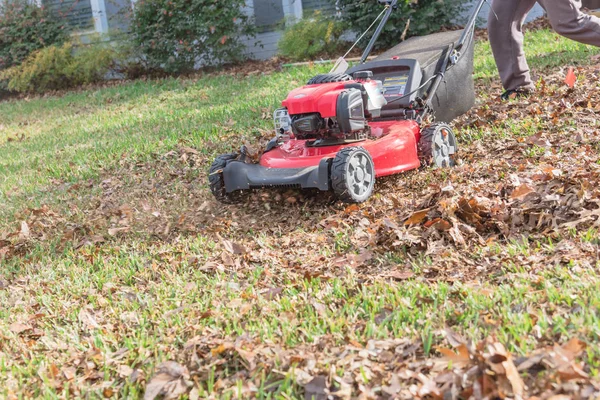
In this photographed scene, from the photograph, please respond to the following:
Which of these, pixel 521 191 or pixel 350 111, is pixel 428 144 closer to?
pixel 350 111

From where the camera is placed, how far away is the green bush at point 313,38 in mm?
10445

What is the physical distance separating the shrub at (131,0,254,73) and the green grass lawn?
19.4 ft

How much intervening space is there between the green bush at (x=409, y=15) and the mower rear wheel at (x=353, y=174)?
594 centimetres

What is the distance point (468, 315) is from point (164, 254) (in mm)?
1815

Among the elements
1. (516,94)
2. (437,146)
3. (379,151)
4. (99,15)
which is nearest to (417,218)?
(379,151)

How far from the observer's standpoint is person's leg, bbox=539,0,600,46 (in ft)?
16.5

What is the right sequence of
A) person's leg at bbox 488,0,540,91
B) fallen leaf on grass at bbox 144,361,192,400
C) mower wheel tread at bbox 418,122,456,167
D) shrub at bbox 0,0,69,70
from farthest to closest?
shrub at bbox 0,0,69,70, person's leg at bbox 488,0,540,91, mower wheel tread at bbox 418,122,456,167, fallen leaf on grass at bbox 144,361,192,400

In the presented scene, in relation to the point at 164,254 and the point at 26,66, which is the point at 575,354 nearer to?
the point at 164,254

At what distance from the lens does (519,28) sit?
5680mm

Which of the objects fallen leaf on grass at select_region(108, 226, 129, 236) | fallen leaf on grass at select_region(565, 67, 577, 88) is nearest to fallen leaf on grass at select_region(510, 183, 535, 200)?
fallen leaf on grass at select_region(108, 226, 129, 236)

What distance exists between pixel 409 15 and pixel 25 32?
772cm

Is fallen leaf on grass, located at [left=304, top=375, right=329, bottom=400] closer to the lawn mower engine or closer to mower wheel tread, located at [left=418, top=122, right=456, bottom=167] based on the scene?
the lawn mower engine

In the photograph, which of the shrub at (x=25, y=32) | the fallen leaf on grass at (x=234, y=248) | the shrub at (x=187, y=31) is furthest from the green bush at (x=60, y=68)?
the fallen leaf on grass at (x=234, y=248)

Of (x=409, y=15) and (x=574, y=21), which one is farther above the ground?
(x=409, y=15)
